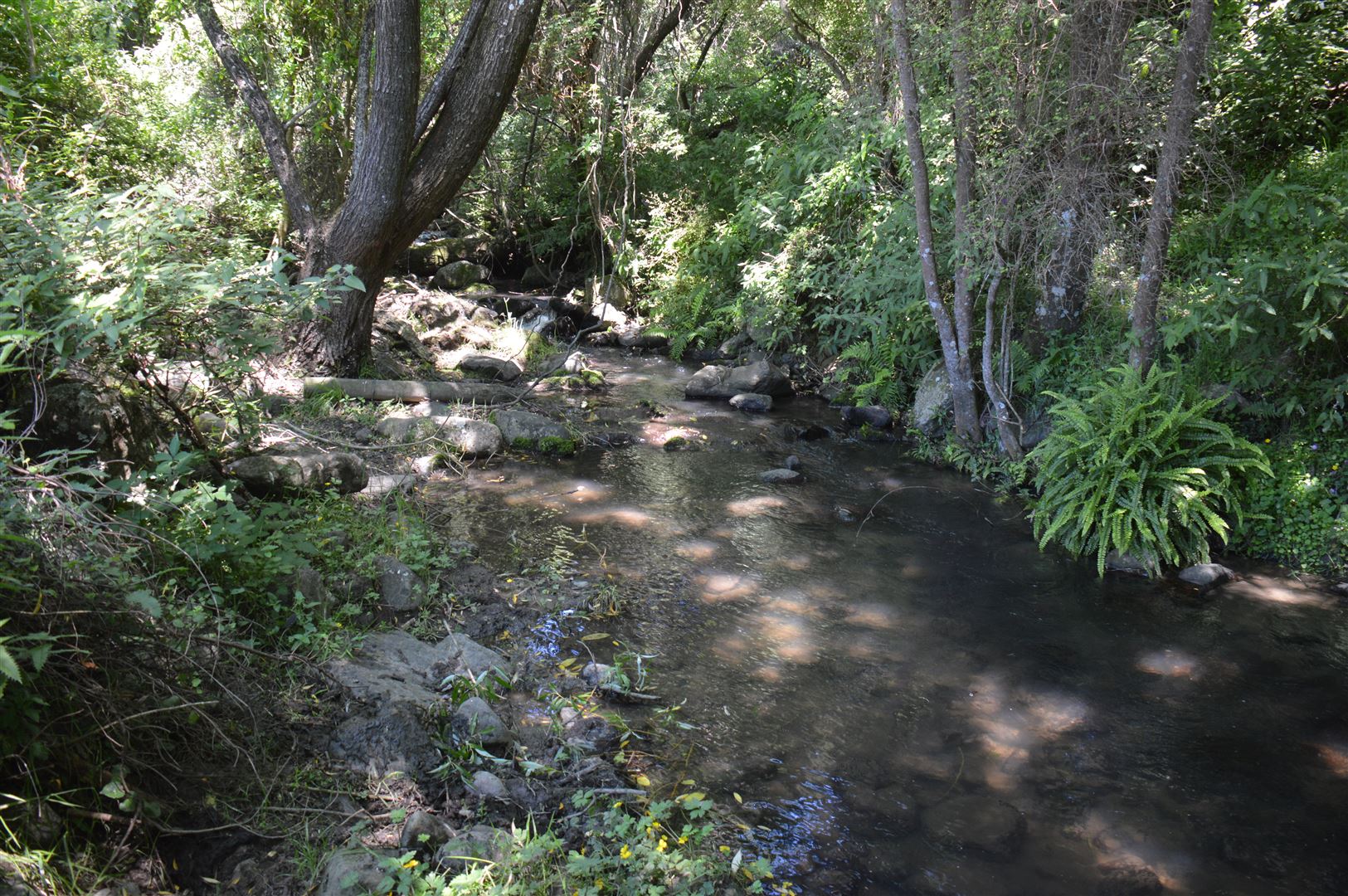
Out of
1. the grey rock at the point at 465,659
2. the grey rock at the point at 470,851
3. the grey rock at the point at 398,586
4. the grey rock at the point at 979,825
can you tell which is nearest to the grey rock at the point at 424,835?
the grey rock at the point at 470,851

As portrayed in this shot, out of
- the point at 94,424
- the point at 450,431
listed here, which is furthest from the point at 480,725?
the point at 450,431

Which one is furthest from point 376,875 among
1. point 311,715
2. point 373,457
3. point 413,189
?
point 413,189

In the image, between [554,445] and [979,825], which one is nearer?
[979,825]

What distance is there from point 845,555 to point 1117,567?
2.40m

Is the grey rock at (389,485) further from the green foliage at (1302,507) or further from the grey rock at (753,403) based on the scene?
the green foliage at (1302,507)

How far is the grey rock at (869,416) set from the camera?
1117 cm

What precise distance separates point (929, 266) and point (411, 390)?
626 cm

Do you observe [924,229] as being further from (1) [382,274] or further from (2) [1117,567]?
(1) [382,274]

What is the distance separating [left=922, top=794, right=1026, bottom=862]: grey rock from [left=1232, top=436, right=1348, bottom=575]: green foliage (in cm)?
462

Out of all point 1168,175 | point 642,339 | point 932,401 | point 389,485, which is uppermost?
point 1168,175

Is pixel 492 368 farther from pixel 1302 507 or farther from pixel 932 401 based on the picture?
pixel 1302 507

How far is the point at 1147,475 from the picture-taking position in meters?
7.27

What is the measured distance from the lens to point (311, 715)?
3.75 metres

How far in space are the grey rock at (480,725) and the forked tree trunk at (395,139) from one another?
6.68 metres
